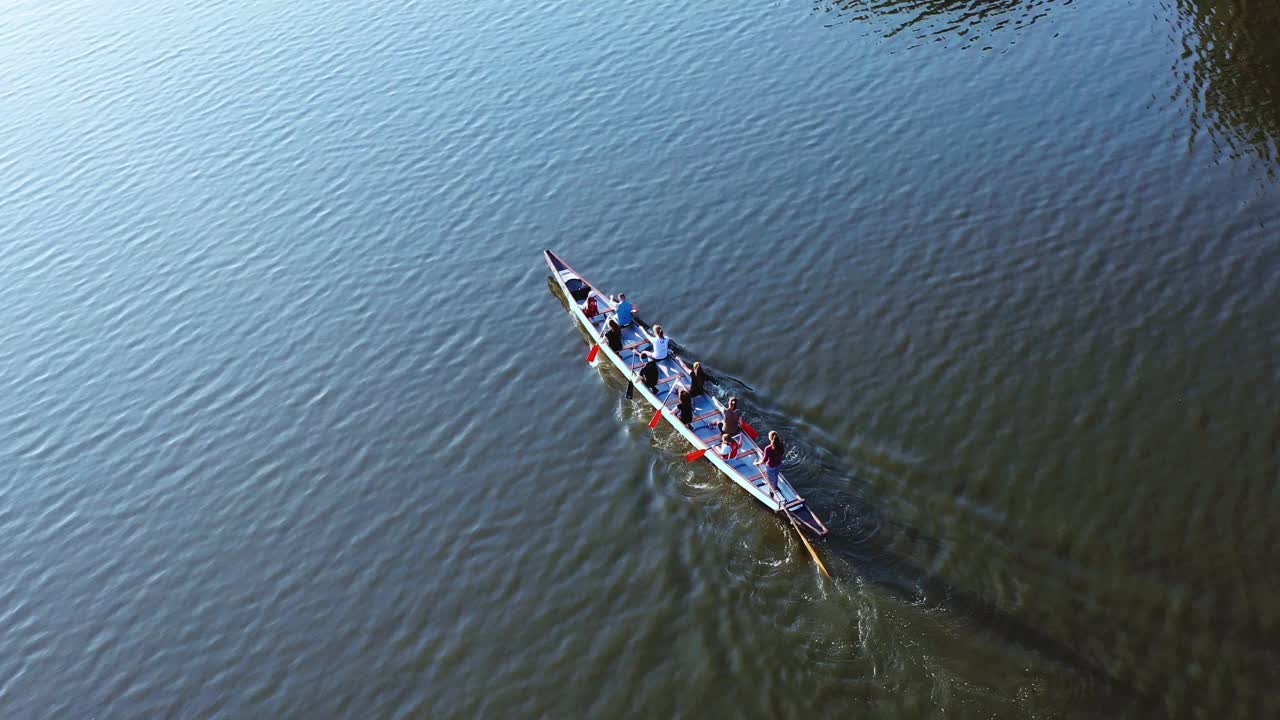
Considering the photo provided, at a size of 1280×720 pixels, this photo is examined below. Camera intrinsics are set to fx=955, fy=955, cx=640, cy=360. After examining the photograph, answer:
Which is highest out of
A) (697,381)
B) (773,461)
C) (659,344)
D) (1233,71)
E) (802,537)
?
(659,344)

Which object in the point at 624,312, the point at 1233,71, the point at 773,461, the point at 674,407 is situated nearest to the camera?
the point at 773,461

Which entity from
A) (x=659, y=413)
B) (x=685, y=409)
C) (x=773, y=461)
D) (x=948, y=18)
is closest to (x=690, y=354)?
(x=659, y=413)

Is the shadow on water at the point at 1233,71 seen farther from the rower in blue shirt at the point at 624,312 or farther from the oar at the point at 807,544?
the oar at the point at 807,544

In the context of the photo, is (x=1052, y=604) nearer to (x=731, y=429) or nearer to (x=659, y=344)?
(x=731, y=429)

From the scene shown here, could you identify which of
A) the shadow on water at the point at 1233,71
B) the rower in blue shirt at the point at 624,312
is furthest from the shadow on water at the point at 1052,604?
the shadow on water at the point at 1233,71

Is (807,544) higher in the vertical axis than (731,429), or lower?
lower

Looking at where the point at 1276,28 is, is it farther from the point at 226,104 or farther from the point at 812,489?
the point at 226,104
